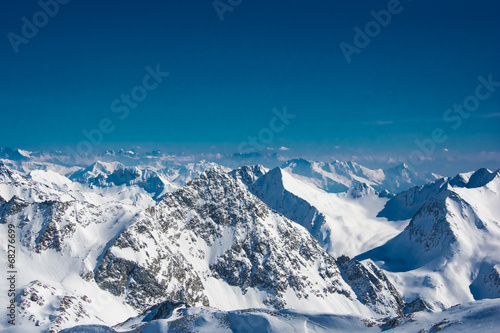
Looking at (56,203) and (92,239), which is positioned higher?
(56,203)

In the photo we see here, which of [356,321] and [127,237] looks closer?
[356,321]

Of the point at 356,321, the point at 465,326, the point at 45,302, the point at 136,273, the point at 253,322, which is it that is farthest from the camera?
the point at 136,273

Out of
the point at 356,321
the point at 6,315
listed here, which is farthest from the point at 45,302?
the point at 356,321

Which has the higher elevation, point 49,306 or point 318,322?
point 49,306

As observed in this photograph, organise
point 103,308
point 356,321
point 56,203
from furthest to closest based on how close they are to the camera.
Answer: point 56,203 → point 103,308 → point 356,321

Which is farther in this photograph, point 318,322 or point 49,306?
point 49,306

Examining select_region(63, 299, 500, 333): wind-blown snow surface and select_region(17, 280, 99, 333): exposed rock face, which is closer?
select_region(63, 299, 500, 333): wind-blown snow surface

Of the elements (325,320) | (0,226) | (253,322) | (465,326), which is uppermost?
(0,226)

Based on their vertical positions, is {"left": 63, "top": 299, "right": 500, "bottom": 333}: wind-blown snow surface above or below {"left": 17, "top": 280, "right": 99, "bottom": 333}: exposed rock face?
below

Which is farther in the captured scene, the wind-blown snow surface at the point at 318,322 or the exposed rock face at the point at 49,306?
the exposed rock face at the point at 49,306

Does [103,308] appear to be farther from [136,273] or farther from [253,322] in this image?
[253,322]

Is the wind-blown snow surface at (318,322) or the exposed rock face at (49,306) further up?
the exposed rock face at (49,306)
